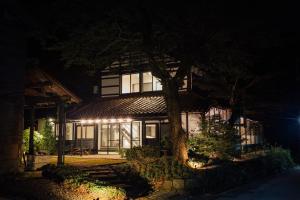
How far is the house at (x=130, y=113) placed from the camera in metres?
25.1

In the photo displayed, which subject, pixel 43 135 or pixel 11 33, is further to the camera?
pixel 43 135

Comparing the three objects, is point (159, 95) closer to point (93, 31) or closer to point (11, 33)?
point (93, 31)

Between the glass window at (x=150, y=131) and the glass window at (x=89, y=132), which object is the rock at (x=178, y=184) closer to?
the glass window at (x=150, y=131)

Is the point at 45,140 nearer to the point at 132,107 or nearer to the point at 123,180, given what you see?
the point at 132,107

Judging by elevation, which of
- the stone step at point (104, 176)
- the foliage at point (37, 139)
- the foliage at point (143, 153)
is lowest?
the stone step at point (104, 176)

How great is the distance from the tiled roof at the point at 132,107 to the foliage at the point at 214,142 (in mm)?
2371

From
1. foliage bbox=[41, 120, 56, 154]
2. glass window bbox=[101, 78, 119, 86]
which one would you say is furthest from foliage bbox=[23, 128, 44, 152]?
glass window bbox=[101, 78, 119, 86]

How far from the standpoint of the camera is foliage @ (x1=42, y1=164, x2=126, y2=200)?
468 inches

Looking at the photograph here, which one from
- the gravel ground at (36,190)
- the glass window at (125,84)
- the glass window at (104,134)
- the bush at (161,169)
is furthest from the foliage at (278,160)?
the gravel ground at (36,190)

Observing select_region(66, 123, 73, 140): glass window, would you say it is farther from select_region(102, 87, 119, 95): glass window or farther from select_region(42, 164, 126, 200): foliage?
select_region(42, 164, 126, 200): foliage

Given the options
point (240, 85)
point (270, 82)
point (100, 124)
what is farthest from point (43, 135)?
point (270, 82)

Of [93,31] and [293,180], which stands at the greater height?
[93,31]

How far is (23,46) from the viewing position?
597 inches

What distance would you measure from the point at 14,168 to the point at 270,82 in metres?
20.1
